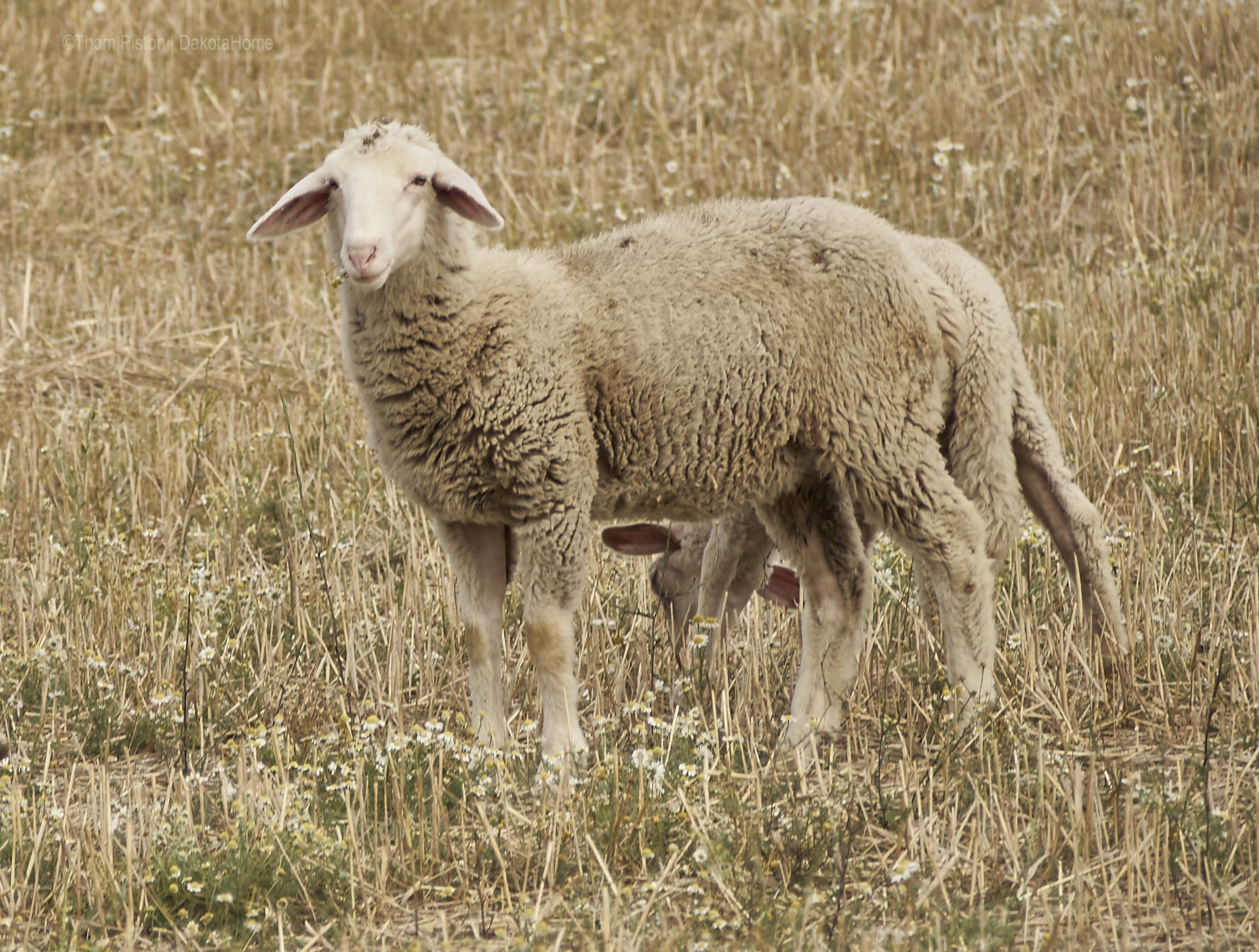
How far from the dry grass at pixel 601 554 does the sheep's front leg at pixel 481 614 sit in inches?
9.6

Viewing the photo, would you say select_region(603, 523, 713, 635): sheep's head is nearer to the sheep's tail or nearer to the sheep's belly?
the sheep's belly

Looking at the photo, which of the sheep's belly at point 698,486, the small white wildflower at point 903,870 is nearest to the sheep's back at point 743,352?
the sheep's belly at point 698,486

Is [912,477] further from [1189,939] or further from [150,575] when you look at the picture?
[150,575]

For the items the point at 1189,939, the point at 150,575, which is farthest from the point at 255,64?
the point at 1189,939

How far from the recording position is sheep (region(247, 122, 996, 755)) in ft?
13.5

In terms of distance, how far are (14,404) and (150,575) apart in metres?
2.34

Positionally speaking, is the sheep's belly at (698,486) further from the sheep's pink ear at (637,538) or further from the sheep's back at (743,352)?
the sheep's pink ear at (637,538)

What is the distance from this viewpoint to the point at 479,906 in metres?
3.37

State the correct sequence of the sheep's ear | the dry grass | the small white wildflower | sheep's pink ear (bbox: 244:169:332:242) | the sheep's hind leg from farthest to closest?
1. the sheep's hind leg
2. sheep's pink ear (bbox: 244:169:332:242)
3. the sheep's ear
4. the dry grass
5. the small white wildflower

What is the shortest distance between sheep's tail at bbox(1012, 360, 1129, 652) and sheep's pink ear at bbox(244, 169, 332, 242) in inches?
84.6

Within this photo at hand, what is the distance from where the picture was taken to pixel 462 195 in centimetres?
411

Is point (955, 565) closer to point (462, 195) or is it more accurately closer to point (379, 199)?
point (462, 195)

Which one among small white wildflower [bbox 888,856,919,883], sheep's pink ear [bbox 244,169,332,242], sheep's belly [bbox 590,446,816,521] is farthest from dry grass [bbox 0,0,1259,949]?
sheep's pink ear [bbox 244,169,332,242]

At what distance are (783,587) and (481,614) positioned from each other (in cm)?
141
